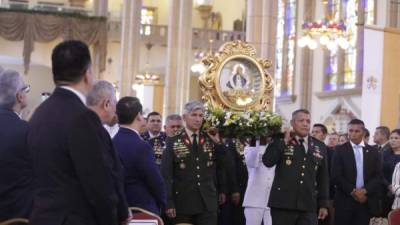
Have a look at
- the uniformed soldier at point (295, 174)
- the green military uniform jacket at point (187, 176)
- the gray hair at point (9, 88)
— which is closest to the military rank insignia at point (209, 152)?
the green military uniform jacket at point (187, 176)

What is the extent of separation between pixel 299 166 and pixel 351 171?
190cm

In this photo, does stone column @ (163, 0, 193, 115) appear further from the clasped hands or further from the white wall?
the clasped hands

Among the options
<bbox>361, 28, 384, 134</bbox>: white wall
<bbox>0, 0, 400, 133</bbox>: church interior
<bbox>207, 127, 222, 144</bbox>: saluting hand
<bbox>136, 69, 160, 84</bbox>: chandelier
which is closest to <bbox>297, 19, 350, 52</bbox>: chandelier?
<bbox>0, 0, 400, 133</bbox>: church interior

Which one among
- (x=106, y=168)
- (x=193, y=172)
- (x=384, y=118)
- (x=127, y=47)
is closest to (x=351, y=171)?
(x=193, y=172)

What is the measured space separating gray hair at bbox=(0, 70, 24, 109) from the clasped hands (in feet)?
19.4

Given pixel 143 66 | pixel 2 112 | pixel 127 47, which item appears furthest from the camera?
pixel 143 66

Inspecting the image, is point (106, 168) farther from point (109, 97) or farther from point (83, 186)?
point (109, 97)

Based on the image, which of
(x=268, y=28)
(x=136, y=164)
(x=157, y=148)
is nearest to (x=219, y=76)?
(x=157, y=148)

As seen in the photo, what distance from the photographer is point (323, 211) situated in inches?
360

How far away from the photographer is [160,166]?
9227 mm

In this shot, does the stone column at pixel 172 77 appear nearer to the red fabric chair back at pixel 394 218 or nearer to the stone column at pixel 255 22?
the stone column at pixel 255 22

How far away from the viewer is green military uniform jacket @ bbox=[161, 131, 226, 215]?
8789 mm

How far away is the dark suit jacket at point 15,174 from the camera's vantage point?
532 centimetres

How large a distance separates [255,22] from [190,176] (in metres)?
7.58
